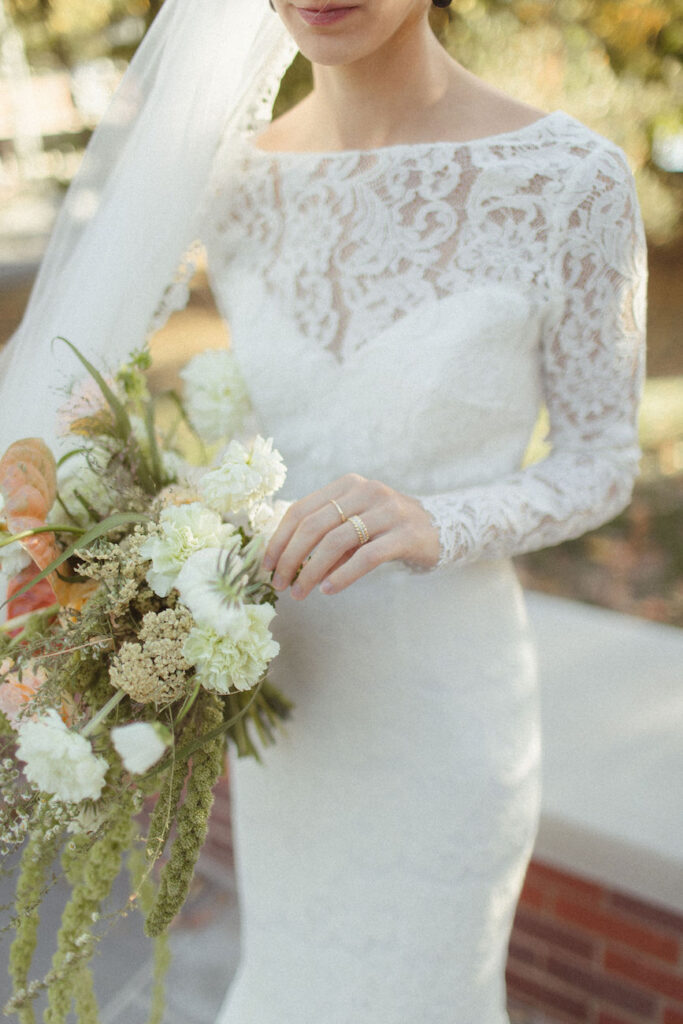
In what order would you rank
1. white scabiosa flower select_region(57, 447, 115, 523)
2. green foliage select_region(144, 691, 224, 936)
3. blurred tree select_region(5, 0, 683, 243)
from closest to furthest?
green foliage select_region(144, 691, 224, 936)
white scabiosa flower select_region(57, 447, 115, 523)
blurred tree select_region(5, 0, 683, 243)

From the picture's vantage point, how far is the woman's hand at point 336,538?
1.20 m

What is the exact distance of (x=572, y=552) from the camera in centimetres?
501

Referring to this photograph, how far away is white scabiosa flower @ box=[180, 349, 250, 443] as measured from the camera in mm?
1623

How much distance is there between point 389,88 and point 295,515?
830 mm

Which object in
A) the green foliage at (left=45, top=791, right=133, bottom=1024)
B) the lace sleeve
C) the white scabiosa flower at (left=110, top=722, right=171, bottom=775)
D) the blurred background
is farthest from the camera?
the blurred background

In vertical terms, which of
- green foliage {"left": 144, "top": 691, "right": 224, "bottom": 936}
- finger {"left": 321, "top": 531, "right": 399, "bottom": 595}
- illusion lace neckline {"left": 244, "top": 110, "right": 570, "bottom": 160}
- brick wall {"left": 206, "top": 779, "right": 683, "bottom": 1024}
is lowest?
brick wall {"left": 206, "top": 779, "right": 683, "bottom": 1024}

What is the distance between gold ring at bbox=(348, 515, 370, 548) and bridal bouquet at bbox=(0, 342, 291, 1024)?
121 mm

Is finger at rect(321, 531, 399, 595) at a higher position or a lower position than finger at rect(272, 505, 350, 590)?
lower

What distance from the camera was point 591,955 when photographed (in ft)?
7.59

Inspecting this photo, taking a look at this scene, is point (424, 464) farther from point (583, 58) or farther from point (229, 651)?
point (583, 58)

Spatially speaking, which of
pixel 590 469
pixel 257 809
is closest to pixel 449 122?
pixel 590 469

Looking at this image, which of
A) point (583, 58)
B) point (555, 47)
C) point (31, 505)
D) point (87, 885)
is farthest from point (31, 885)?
point (583, 58)

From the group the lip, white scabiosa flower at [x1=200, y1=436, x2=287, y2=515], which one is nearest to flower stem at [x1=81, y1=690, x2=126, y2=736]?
white scabiosa flower at [x1=200, y1=436, x2=287, y2=515]

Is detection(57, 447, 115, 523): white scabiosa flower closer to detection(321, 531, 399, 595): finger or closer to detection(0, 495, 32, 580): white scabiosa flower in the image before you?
detection(0, 495, 32, 580): white scabiosa flower
